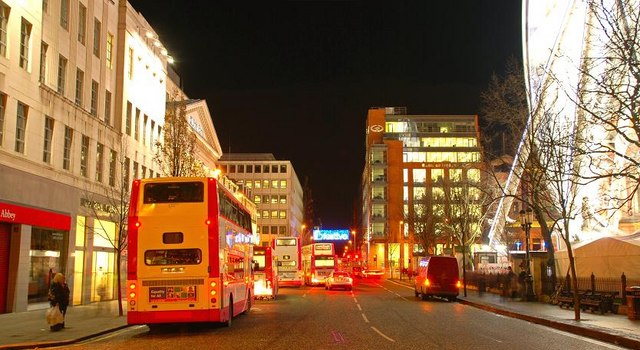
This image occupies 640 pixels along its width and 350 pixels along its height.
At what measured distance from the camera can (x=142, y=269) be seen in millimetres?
17156

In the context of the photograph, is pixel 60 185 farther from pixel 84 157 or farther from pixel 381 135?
pixel 381 135

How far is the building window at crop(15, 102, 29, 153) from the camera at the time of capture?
24391 millimetres

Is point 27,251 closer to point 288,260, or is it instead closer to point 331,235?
point 288,260

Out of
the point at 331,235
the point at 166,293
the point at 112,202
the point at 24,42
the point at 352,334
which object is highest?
the point at 24,42

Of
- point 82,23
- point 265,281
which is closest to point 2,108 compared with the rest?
point 82,23

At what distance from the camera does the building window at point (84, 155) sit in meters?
30.8

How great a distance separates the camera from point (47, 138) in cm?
2734

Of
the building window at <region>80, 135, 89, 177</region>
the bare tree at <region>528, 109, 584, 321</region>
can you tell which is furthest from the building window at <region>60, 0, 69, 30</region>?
the bare tree at <region>528, 109, 584, 321</region>

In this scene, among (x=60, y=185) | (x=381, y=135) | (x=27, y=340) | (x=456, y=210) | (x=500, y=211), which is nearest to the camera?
(x=27, y=340)

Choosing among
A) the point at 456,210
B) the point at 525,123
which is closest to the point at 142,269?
the point at 525,123

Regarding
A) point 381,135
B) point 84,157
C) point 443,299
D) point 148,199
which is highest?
point 381,135

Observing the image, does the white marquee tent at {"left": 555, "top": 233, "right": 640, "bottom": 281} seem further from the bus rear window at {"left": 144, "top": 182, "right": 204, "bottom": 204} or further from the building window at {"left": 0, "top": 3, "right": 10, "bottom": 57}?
the building window at {"left": 0, "top": 3, "right": 10, "bottom": 57}

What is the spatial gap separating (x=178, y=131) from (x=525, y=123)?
702 inches

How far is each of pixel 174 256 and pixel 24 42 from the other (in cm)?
1328
